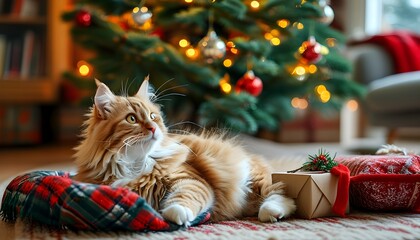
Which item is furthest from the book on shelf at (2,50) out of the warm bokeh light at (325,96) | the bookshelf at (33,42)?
the warm bokeh light at (325,96)

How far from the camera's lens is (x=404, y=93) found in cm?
250

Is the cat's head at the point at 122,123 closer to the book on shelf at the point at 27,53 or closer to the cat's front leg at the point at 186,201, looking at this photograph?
the cat's front leg at the point at 186,201

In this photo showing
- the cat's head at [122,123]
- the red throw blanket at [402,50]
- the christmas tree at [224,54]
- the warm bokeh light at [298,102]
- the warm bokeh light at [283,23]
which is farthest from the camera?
the red throw blanket at [402,50]

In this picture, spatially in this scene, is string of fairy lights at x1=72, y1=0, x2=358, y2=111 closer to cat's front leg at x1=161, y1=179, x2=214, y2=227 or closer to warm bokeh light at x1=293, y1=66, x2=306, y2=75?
warm bokeh light at x1=293, y1=66, x2=306, y2=75

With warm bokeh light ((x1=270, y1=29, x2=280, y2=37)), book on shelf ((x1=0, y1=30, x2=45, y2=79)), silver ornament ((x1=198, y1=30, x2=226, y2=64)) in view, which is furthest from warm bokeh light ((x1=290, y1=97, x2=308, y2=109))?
book on shelf ((x1=0, y1=30, x2=45, y2=79))

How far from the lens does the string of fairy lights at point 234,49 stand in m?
2.08

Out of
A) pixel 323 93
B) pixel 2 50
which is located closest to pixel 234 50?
pixel 323 93

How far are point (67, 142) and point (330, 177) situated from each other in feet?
10.1

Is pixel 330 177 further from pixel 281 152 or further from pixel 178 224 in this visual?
pixel 281 152

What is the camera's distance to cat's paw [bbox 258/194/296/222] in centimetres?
114

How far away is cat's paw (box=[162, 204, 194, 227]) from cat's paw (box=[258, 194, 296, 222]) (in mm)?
184

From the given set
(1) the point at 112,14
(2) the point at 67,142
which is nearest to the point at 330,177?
(1) the point at 112,14

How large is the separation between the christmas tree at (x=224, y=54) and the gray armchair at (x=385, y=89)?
0.57 ft

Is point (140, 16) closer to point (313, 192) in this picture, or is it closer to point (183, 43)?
point (183, 43)
